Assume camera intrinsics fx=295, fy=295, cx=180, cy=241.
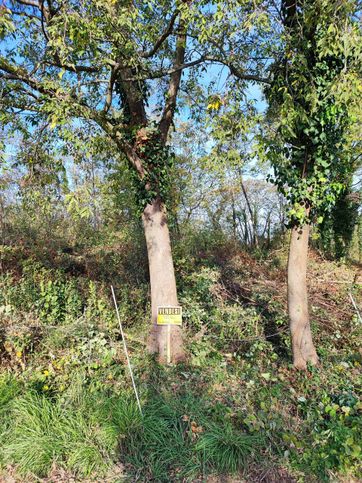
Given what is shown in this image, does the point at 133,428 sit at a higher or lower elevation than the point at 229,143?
lower

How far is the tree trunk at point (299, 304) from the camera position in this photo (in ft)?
13.6

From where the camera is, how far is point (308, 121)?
11.8ft

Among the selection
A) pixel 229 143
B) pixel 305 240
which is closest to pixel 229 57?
pixel 229 143

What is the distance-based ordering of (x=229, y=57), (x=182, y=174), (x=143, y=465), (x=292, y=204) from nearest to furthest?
(x=143, y=465) < (x=292, y=204) < (x=229, y=57) < (x=182, y=174)

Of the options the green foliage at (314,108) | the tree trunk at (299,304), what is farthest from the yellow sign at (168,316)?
the green foliage at (314,108)

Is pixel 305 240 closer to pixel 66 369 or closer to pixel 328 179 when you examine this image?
pixel 328 179

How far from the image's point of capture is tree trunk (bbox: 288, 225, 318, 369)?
13.6ft

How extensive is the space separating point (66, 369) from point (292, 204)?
3.78 m

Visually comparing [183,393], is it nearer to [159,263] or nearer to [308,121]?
[159,263]

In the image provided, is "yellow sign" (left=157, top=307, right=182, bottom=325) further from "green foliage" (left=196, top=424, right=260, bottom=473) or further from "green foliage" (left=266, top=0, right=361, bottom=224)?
"green foliage" (left=266, top=0, right=361, bottom=224)

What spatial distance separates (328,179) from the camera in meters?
4.07

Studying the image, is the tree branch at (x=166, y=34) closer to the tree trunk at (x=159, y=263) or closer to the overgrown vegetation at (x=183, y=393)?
the tree trunk at (x=159, y=263)

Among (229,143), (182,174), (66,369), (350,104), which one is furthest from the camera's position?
(182,174)

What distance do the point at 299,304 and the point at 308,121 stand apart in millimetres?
2455
